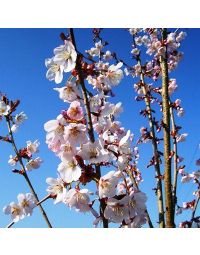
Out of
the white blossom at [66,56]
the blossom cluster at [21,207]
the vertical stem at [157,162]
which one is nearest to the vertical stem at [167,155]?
the vertical stem at [157,162]

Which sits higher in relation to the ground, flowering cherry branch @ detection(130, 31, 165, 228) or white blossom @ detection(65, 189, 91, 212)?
flowering cherry branch @ detection(130, 31, 165, 228)

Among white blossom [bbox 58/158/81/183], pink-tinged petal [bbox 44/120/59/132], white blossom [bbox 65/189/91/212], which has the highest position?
pink-tinged petal [bbox 44/120/59/132]

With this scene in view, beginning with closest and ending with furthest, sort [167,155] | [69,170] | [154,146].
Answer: [69,170] → [167,155] → [154,146]

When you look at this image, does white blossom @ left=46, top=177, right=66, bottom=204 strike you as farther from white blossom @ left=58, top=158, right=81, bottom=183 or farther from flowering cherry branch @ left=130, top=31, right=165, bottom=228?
flowering cherry branch @ left=130, top=31, right=165, bottom=228

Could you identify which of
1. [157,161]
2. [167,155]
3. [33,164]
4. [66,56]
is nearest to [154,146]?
[157,161]

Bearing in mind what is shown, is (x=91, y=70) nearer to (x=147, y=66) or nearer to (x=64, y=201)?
(x=64, y=201)

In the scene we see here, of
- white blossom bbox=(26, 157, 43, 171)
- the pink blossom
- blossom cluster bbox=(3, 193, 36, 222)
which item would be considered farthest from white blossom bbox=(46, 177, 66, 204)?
white blossom bbox=(26, 157, 43, 171)

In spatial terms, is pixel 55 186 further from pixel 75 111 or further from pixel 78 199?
pixel 75 111

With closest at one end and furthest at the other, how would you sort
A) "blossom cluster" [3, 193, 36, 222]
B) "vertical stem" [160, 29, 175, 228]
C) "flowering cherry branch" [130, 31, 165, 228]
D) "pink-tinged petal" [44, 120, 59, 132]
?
"pink-tinged petal" [44, 120, 59, 132] < "blossom cluster" [3, 193, 36, 222] < "vertical stem" [160, 29, 175, 228] < "flowering cherry branch" [130, 31, 165, 228]

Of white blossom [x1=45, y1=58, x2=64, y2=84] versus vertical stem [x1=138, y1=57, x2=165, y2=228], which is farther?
vertical stem [x1=138, y1=57, x2=165, y2=228]
